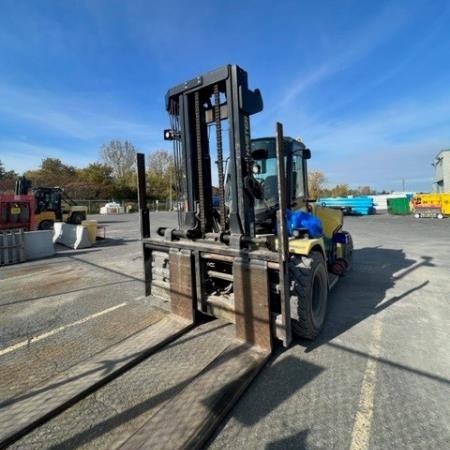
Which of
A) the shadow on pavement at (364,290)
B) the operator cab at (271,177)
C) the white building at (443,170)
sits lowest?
the shadow on pavement at (364,290)

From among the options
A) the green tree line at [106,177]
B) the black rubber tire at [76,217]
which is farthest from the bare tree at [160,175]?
the black rubber tire at [76,217]

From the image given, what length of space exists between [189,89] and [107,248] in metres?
9.72

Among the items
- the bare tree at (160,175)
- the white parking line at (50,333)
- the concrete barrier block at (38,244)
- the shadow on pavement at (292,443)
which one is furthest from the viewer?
the bare tree at (160,175)

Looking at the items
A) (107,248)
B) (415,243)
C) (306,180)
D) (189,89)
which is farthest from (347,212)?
(189,89)

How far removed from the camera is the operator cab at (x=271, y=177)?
14.9 feet

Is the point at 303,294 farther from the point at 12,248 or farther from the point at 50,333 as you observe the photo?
the point at 12,248

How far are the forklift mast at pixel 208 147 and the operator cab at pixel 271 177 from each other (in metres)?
0.36

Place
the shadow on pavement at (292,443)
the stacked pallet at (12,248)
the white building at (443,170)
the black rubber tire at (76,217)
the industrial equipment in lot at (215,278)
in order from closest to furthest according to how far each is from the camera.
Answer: the shadow on pavement at (292,443) < the industrial equipment in lot at (215,278) < the stacked pallet at (12,248) < the black rubber tire at (76,217) < the white building at (443,170)

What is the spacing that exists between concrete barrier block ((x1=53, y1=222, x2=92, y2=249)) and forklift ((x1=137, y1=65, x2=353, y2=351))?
30.4 feet

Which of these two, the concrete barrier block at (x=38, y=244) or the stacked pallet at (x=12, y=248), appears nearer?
the stacked pallet at (x=12, y=248)

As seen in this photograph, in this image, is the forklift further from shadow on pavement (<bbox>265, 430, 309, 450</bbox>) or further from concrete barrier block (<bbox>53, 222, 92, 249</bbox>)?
concrete barrier block (<bbox>53, 222, 92, 249</bbox>)

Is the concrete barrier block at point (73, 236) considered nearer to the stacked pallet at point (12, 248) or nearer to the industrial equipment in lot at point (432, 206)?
the stacked pallet at point (12, 248)

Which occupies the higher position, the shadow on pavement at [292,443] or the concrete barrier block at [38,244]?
the concrete barrier block at [38,244]

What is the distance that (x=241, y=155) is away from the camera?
393 cm
